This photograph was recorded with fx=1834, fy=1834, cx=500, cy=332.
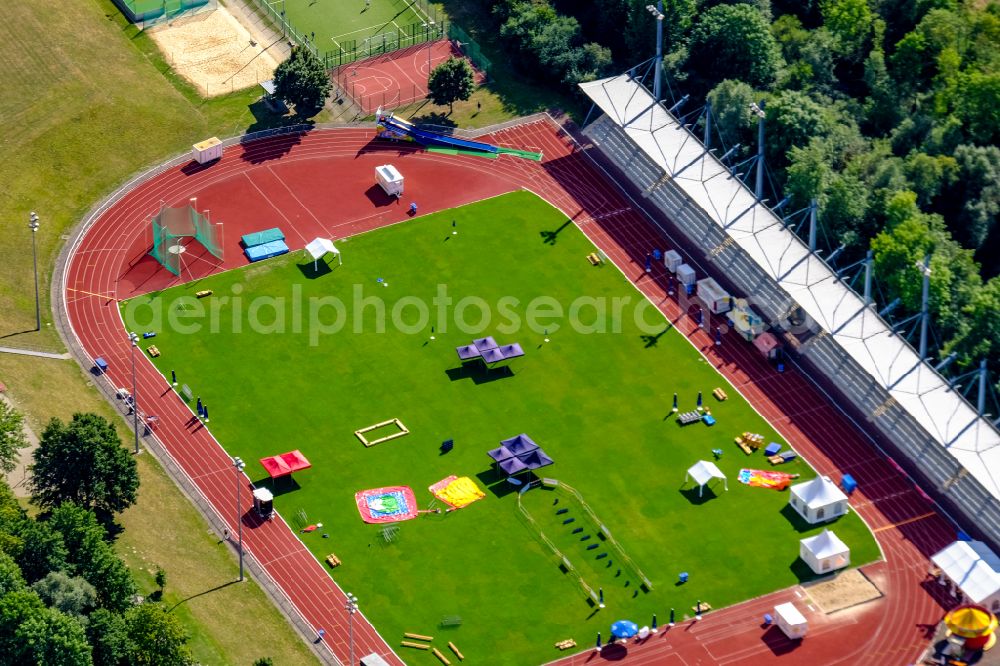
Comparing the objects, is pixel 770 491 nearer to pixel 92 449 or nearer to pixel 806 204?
pixel 806 204

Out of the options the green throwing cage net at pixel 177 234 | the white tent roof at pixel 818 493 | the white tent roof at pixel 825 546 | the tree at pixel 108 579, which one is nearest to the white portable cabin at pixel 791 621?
the white tent roof at pixel 825 546

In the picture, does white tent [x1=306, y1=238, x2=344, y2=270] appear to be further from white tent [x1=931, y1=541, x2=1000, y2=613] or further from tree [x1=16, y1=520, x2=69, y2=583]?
white tent [x1=931, y1=541, x2=1000, y2=613]

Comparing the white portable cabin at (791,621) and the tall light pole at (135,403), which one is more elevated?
the white portable cabin at (791,621)

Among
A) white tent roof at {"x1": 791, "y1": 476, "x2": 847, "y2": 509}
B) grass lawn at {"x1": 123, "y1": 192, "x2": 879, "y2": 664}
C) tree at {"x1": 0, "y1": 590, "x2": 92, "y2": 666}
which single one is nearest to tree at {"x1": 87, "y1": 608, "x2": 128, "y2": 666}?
tree at {"x1": 0, "y1": 590, "x2": 92, "y2": 666}

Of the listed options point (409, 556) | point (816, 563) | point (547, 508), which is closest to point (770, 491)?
point (816, 563)

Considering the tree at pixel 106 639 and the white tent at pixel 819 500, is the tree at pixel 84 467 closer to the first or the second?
the tree at pixel 106 639

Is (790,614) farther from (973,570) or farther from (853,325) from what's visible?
(853,325)
